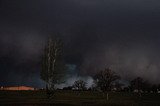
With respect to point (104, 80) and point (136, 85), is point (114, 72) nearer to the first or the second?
point (104, 80)

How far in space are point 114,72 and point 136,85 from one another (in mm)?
37816

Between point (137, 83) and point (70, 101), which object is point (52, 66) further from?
point (137, 83)

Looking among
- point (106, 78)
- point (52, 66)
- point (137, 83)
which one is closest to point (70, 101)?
point (52, 66)

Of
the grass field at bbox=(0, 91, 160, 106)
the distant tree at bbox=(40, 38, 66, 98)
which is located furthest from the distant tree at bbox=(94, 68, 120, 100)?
the distant tree at bbox=(40, 38, 66, 98)

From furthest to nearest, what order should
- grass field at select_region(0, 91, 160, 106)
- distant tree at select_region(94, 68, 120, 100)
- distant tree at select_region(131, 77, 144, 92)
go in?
distant tree at select_region(131, 77, 144, 92)
distant tree at select_region(94, 68, 120, 100)
grass field at select_region(0, 91, 160, 106)

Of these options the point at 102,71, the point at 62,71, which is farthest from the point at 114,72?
the point at 62,71

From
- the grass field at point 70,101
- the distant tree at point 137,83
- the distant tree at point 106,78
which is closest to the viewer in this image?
the grass field at point 70,101

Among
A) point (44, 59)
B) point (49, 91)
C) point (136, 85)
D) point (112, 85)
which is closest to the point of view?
point (49, 91)

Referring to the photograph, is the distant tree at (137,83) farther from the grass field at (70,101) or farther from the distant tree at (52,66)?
the distant tree at (52,66)

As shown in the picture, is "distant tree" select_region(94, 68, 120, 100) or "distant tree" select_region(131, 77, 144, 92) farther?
"distant tree" select_region(131, 77, 144, 92)

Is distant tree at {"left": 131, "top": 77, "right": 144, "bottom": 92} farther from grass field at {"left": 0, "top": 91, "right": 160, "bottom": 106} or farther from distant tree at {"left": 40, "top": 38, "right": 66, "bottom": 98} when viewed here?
distant tree at {"left": 40, "top": 38, "right": 66, "bottom": 98}

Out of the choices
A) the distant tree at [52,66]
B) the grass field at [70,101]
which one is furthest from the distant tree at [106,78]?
the distant tree at [52,66]

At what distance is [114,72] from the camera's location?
138 m

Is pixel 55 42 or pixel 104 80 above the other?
pixel 55 42
